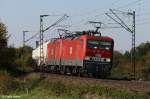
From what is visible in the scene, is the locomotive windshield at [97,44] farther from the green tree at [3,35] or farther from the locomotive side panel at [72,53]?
the green tree at [3,35]

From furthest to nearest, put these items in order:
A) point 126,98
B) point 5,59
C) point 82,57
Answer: point 5,59
point 82,57
point 126,98

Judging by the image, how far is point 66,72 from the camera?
1977 inches

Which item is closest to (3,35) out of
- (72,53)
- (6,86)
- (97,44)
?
(72,53)

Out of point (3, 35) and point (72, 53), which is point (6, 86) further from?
point (3, 35)

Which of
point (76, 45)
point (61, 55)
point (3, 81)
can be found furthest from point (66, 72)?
point (3, 81)

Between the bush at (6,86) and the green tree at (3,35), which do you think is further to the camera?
the green tree at (3,35)

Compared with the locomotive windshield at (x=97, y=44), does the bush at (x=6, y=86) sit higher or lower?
lower

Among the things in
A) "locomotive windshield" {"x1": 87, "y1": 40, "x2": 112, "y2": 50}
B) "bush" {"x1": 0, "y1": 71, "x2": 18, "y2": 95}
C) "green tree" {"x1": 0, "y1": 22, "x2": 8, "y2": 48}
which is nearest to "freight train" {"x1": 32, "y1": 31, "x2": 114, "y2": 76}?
"locomotive windshield" {"x1": 87, "y1": 40, "x2": 112, "y2": 50}

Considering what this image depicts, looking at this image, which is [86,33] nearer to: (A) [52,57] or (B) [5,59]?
(A) [52,57]

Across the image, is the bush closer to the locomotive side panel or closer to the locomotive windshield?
the locomotive side panel

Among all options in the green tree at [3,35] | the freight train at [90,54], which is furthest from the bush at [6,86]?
the green tree at [3,35]

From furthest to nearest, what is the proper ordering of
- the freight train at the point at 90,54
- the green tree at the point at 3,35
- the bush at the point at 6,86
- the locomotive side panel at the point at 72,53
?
the green tree at the point at 3,35
the locomotive side panel at the point at 72,53
the freight train at the point at 90,54
the bush at the point at 6,86

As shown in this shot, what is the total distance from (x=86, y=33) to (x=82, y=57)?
3.43m

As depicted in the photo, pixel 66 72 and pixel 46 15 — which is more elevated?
pixel 46 15
